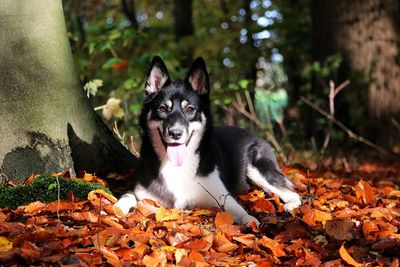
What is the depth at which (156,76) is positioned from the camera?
191 inches

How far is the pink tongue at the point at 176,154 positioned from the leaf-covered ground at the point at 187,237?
0.41 metres

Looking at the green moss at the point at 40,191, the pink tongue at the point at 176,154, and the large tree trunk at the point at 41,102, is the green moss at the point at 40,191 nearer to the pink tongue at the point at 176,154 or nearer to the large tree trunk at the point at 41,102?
the large tree trunk at the point at 41,102

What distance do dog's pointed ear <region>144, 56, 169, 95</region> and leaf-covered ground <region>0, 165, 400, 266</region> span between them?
3.44 ft

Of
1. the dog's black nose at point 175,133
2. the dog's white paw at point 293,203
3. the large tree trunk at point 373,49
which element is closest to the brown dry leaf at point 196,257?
the dog's black nose at point 175,133

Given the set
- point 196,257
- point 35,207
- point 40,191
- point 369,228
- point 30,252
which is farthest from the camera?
point 40,191

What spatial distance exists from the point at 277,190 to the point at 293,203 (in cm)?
40

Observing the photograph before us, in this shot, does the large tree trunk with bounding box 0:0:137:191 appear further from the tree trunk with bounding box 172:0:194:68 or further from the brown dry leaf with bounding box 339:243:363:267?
the tree trunk with bounding box 172:0:194:68

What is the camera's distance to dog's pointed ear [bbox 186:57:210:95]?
4.79m

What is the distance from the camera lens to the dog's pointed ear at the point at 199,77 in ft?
15.7

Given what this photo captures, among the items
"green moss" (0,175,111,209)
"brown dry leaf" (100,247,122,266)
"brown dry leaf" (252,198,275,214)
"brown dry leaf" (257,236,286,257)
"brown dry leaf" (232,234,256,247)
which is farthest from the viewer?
"brown dry leaf" (252,198,275,214)

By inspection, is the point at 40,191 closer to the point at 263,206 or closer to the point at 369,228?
the point at 263,206

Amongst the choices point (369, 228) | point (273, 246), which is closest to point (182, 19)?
point (369, 228)

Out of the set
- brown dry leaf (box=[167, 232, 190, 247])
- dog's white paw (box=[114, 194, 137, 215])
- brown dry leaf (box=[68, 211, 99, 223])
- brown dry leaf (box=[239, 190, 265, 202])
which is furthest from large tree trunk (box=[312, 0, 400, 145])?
brown dry leaf (box=[68, 211, 99, 223])

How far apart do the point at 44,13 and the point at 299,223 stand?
2848 mm
